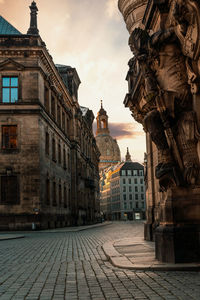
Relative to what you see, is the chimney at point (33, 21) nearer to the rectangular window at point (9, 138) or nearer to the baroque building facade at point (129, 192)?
the rectangular window at point (9, 138)

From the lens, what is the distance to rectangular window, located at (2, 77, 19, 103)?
112ft

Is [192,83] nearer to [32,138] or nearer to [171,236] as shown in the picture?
[171,236]

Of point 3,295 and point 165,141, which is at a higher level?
point 165,141

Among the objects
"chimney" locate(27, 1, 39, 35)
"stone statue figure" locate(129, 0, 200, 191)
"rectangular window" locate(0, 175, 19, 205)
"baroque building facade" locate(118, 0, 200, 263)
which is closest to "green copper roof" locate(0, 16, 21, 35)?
"chimney" locate(27, 1, 39, 35)

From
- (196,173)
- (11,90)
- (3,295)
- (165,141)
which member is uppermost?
(11,90)

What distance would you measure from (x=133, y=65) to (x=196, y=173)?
9.57 meters

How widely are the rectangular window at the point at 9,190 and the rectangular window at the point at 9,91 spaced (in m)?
7.17

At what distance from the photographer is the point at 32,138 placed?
→ 1312 inches

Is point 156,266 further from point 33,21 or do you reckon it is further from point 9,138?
point 33,21

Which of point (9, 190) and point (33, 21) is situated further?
point (33, 21)

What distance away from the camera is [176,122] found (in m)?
8.74

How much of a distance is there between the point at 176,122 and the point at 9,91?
91.5ft

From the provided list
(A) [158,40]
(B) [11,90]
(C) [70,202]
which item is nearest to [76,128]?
(C) [70,202]

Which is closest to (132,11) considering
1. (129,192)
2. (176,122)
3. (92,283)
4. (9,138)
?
(176,122)
